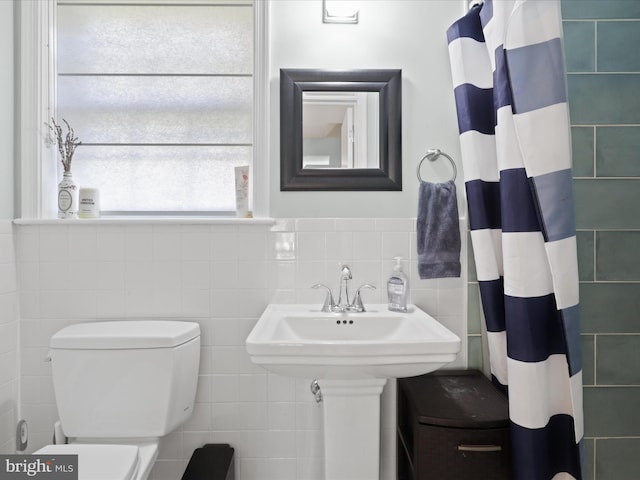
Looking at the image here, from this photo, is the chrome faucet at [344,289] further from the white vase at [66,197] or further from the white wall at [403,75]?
the white vase at [66,197]

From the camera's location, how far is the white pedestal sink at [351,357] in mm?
1030

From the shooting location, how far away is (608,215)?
1.41 metres

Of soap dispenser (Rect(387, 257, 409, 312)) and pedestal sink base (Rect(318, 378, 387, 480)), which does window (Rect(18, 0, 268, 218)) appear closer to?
soap dispenser (Rect(387, 257, 409, 312))

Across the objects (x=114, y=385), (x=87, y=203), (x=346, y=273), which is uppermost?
(x=87, y=203)

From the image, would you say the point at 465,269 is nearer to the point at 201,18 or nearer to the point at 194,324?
the point at 194,324

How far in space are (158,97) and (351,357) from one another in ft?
4.37

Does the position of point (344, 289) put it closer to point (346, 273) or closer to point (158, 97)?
point (346, 273)

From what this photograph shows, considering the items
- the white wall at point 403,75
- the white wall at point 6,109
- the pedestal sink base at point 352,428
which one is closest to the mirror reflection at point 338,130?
the white wall at point 403,75

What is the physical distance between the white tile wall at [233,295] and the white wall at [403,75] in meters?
0.07

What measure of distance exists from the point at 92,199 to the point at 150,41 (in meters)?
0.71

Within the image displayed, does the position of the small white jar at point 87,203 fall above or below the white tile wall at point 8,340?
above

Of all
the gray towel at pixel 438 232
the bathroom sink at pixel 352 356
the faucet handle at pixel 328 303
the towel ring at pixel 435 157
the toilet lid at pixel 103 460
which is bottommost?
the toilet lid at pixel 103 460

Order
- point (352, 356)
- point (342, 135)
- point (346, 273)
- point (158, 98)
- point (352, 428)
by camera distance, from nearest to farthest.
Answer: point (352, 356) → point (352, 428) → point (346, 273) → point (342, 135) → point (158, 98)

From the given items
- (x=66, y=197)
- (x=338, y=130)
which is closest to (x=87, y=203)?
(x=66, y=197)
